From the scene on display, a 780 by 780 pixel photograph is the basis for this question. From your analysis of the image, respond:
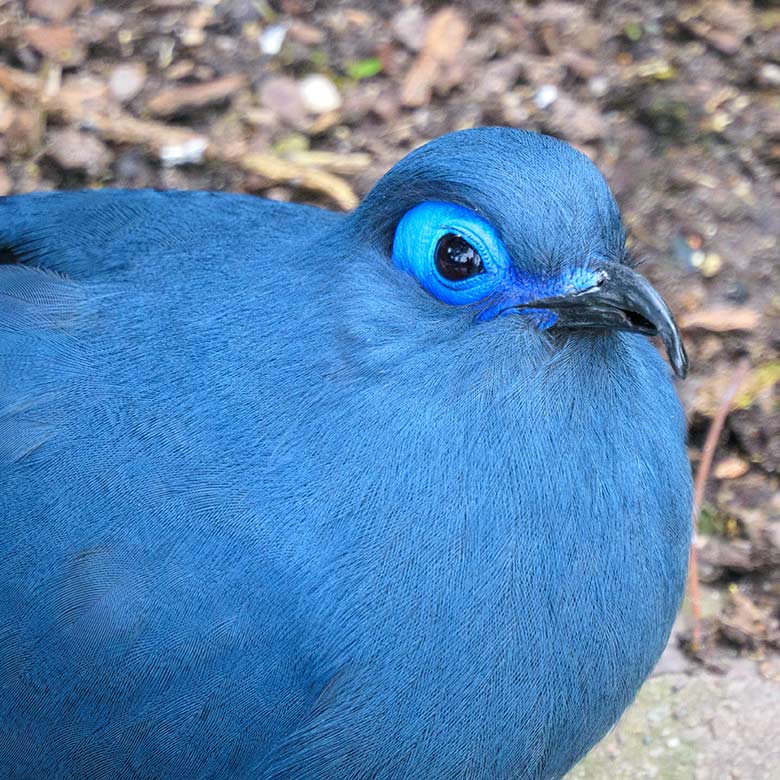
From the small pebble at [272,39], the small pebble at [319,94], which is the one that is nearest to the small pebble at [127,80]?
the small pebble at [272,39]

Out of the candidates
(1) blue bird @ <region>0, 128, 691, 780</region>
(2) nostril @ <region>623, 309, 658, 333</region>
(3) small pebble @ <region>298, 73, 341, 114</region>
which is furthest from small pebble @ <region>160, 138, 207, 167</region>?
(2) nostril @ <region>623, 309, 658, 333</region>

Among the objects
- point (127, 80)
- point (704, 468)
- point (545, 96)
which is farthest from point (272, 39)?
point (704, 468)

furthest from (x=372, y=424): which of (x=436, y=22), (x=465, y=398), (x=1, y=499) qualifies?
(x=436, y=22)

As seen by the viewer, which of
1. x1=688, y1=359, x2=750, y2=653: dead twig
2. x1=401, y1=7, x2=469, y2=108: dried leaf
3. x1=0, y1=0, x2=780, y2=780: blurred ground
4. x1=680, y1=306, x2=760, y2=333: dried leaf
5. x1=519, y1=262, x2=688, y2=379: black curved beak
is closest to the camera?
x1=519, y1=262, x2=688, y2=379: black curved beak

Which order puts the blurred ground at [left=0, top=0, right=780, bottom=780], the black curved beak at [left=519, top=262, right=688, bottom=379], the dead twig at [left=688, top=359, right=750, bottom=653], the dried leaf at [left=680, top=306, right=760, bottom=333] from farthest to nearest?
the blurred ground at [left=0, top=0, right=780, bottom=780], the dried leaf at [left=680, top=306, right=760, bottom=333], the dead twig at [left=688, top=359, right=750, bottom=653], the black curved beak at [left=519, top=262, right=688, bottom=379]

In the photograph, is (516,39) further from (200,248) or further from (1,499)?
(1,499)

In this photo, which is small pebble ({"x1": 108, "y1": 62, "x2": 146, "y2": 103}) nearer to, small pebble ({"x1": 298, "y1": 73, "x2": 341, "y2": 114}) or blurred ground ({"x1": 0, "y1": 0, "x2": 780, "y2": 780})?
blurred ground ({"x1": 0, "y1": 0, "x2": 780, "y2": 780})

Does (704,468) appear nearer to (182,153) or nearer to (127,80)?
(182,153)
